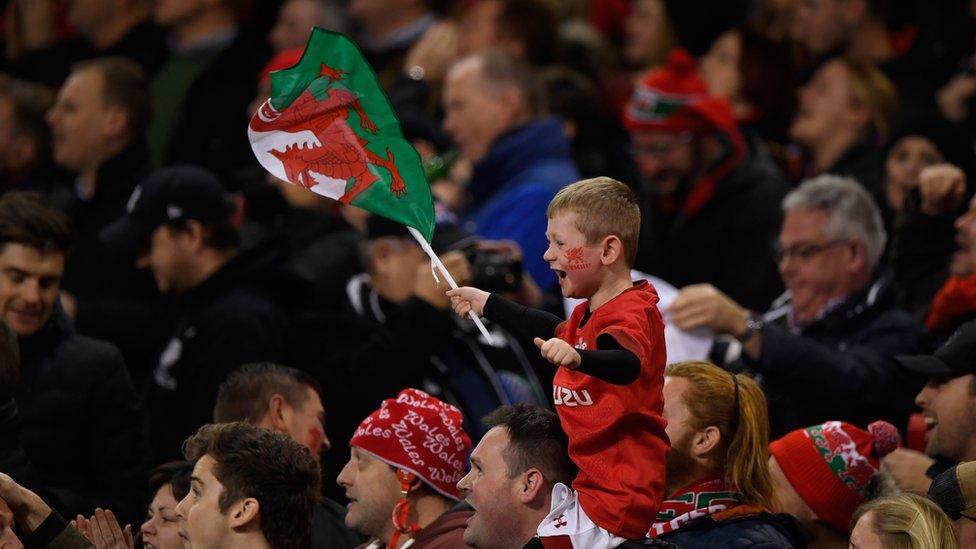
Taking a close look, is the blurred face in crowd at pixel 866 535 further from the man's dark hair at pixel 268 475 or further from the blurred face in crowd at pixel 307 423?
the blurred face in crowd at pixel 307 423

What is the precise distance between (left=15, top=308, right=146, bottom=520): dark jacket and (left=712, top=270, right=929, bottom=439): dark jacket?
91.0 inches

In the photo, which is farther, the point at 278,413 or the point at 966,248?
the point at 966,248

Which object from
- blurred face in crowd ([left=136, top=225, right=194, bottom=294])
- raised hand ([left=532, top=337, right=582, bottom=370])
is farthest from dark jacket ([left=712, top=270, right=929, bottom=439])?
blurred face in crowd ([left=136, top=225, right=194, bottom=294])

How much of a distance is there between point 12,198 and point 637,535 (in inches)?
119

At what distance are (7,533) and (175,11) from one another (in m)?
5.93

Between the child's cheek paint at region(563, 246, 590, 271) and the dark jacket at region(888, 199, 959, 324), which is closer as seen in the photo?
the child's cheek paint at region(563, 246, 590, 271)

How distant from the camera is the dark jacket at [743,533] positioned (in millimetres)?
4965

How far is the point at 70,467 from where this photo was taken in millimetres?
6020

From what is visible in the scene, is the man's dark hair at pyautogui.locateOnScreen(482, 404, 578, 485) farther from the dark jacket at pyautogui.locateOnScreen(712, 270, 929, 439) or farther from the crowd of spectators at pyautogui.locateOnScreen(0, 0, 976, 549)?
the dark jacket at pyautogui.locateOnScreen(712, 270, 929, 439)

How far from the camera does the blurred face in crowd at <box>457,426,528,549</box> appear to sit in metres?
4.92

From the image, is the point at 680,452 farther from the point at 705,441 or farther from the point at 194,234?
the point at 194,234

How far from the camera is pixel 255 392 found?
5797mm

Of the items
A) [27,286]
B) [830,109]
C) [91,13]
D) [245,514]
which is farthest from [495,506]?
[91,13]

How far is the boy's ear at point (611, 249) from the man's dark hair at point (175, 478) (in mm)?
1571
